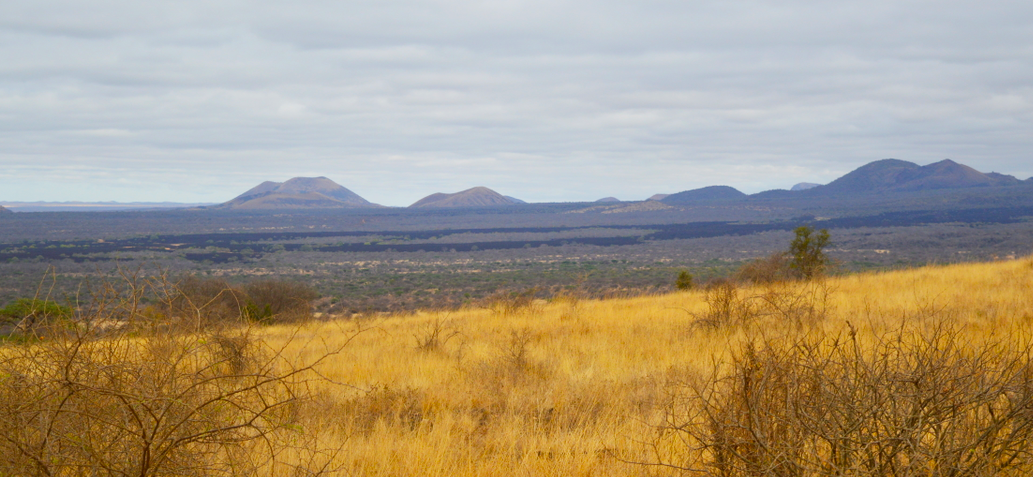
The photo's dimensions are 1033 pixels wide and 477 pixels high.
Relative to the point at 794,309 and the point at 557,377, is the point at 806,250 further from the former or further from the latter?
the point at 557,377

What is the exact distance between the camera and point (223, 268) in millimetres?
59719

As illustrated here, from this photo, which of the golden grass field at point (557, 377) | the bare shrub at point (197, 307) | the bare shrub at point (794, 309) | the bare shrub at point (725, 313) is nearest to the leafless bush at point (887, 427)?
the golden grass field at point (557, 377)

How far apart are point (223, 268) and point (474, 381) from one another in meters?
60.3

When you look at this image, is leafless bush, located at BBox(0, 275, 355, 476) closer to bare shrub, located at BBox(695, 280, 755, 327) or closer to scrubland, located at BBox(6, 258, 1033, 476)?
scrubland, located at BBox(6, 258, 1033, 476)

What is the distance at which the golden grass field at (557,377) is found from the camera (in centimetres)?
408

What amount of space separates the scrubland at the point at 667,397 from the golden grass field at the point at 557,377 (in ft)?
0.09

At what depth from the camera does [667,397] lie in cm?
488

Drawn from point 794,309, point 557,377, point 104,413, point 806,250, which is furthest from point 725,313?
point 806,250

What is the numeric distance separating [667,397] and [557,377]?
5.60 feet

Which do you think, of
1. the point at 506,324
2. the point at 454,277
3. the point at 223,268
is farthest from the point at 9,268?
the point at 506,324

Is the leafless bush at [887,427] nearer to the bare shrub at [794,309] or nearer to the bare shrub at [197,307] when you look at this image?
the bare shrub at [197,307]

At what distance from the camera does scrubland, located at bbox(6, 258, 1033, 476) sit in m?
2.70

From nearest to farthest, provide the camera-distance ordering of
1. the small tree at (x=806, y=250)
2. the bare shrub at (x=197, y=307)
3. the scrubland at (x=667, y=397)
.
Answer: the scrubland at (x=667, y=397), the bare shrub at (x=197, y=307), the small tree at (x=806, y=250)

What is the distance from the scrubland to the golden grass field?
1.0 inches
